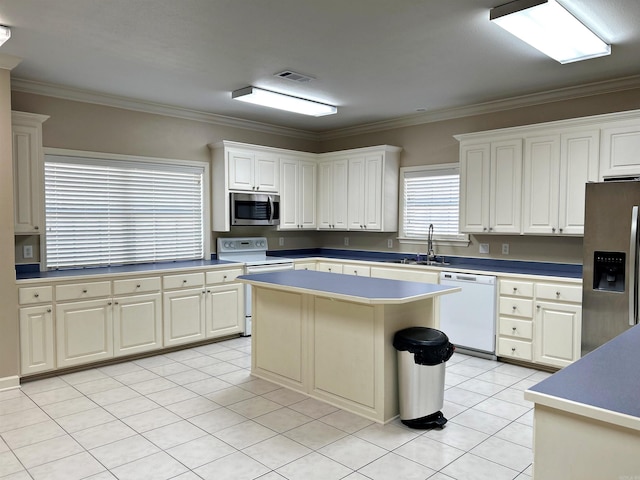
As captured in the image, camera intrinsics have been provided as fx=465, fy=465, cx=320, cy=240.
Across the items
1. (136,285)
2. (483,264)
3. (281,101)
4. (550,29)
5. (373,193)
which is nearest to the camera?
(550,29)

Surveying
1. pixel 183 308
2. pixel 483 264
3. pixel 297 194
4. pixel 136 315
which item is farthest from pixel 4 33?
pixel 483 264

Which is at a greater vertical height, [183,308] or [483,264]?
[483,264]

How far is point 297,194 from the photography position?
254 inches

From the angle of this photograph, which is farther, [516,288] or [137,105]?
[137,105]

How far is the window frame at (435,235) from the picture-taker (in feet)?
18.1

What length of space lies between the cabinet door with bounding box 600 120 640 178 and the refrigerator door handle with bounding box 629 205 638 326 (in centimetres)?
68

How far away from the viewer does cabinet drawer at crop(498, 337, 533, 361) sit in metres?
4.39

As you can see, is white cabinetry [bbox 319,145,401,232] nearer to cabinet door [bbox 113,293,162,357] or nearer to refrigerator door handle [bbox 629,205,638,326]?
cabinet door [bbox 113,293,162,357]

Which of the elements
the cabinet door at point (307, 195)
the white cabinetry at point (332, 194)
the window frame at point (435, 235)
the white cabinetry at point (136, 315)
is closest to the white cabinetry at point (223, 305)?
the white cabinetry at point (136, 315)

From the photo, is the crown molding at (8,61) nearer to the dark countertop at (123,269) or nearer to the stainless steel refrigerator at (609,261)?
the dark countertop at (123,269)

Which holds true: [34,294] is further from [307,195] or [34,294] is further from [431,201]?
[431,201]

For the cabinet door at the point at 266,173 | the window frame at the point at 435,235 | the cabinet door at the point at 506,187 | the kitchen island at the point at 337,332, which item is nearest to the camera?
the kitchen island at the point at 337,332

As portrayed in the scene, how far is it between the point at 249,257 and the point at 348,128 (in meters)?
2.34

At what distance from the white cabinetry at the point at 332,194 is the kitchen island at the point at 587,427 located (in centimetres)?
501
